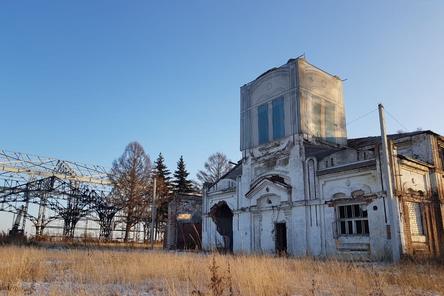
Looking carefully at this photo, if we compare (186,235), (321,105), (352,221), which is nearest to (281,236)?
(352,221)

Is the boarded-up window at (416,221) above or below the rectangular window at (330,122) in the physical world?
below

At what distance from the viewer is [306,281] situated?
27.5 ft

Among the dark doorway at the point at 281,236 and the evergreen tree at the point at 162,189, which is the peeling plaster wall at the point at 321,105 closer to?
the dark doorway at the point at 281,236

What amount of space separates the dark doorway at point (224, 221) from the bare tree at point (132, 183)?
14.2m

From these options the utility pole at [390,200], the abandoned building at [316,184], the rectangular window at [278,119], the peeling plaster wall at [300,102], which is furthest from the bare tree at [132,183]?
the utility pole at [390,200]

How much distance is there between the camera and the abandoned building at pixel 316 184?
1755cm

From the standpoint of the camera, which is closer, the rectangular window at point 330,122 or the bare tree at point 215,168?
the rectangular window at point 330,122

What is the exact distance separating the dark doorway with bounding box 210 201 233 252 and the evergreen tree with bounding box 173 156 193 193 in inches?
864

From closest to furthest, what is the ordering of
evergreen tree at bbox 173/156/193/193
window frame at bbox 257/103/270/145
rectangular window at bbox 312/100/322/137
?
rectangular window at bbox 312/100/322/137, window frame at bbox 257/103/270/145, evergreen tree at bbox 173/156/193/193

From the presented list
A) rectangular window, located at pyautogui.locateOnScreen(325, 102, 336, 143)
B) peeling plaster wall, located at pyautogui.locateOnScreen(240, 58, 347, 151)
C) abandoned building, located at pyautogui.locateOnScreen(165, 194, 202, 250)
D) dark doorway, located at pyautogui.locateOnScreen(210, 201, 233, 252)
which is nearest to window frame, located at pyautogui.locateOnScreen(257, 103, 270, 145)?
peeling plaster wall, located at pyautogui.locateOnScreen(240, 58, 347, 151)

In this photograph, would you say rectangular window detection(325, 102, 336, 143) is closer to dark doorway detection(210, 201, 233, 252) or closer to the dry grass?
dark doorway detection(210, 201, 233, 252)

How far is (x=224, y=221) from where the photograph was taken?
28.0 meters

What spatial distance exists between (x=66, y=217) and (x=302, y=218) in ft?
100

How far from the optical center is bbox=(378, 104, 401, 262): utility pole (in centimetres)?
1560
